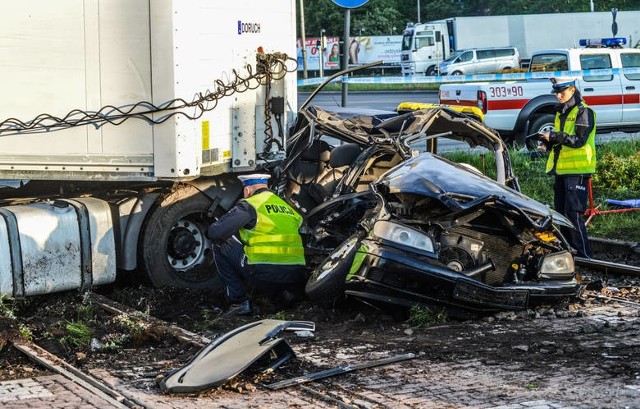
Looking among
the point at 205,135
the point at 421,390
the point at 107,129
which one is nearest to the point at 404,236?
the point at 421,390

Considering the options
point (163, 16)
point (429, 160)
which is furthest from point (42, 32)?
point (429, 160)

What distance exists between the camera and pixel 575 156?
36.2 ft

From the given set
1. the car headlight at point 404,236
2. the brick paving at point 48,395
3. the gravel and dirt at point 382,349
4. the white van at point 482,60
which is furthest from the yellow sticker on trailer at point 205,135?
the white van at point 482,60

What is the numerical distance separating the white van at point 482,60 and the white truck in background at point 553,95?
71.4ft

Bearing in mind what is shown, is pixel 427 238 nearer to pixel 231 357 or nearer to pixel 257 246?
pixel 257 246

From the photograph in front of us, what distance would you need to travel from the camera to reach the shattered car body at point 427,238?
25.6ft

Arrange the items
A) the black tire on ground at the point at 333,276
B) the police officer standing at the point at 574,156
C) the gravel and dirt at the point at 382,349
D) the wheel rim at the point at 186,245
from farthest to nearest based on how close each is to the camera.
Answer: the police officer standing at the point at 574,156 → the wheel rim at the point at 186,245 → the black tire on ground at the point at 333,276 → the gravel and dirt at the point at 382,349

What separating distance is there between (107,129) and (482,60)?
1464 inches

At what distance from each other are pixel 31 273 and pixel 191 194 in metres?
1.62

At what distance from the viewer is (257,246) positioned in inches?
343

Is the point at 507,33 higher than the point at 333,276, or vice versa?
the point at 507,33

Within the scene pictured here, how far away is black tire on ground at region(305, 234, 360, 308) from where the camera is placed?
314 inches

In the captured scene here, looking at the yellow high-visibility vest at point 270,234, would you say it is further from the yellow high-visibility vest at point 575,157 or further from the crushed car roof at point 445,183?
the yellow high-visibility vest at point 575,157

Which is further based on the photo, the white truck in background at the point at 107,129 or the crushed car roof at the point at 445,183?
the white truck in background at the point at 107,129
